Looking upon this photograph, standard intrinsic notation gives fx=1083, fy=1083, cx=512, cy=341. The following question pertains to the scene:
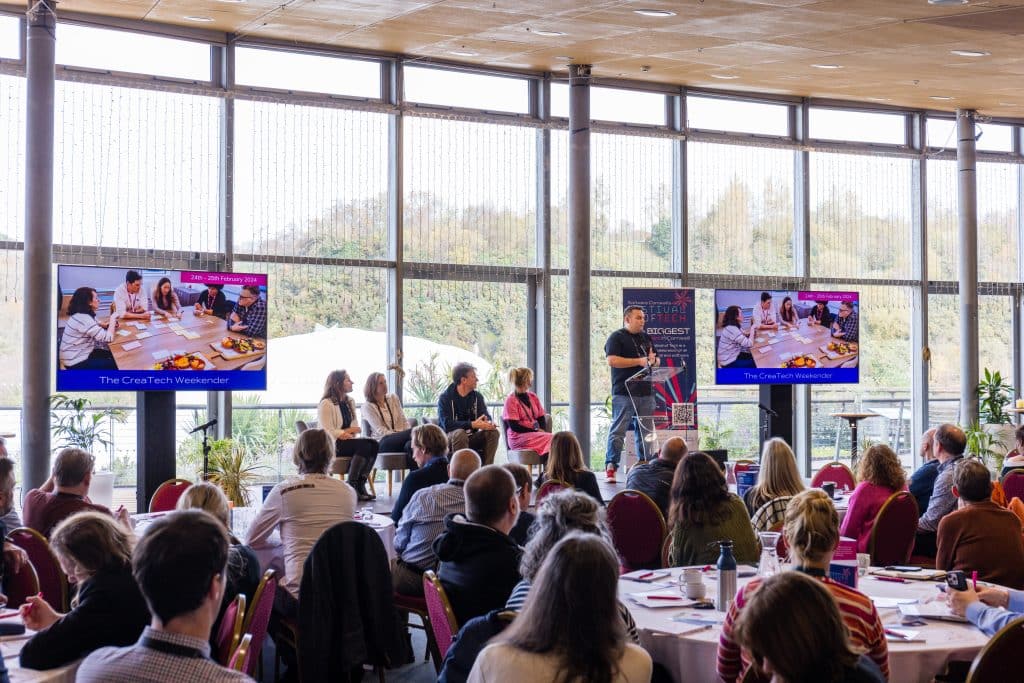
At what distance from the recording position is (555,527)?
3607 mm

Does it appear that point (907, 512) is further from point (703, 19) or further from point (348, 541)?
point (703, 19)

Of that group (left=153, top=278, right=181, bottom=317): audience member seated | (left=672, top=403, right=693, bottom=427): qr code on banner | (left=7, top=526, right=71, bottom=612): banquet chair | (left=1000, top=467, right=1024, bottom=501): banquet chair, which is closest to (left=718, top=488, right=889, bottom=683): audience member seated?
(left=7, top=526, right=71, bottom=612): banquet chair

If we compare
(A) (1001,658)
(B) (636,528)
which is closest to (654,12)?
(B) (636,528)

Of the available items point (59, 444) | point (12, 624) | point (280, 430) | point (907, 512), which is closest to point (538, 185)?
point (280, 430)

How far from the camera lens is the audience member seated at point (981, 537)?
16.4 ft

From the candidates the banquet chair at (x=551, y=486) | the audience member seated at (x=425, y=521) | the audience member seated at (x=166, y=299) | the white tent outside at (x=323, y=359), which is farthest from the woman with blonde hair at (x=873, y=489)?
the white tent outside at (x=323, y=359)

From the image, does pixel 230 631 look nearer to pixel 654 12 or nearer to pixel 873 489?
pixel 873 489

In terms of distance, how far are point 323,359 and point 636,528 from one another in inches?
208

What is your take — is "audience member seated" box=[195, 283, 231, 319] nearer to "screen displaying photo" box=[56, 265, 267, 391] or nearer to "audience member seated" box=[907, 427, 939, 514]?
"screen displaying photo" box=[56, 265, 267, 391]

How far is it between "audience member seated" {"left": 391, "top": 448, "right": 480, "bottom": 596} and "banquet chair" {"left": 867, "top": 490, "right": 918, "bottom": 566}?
231 centimetres

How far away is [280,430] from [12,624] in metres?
6.86

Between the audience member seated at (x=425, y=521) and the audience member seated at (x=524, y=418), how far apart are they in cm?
422

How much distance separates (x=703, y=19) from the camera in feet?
29.1

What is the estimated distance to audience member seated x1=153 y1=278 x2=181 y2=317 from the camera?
888cm
